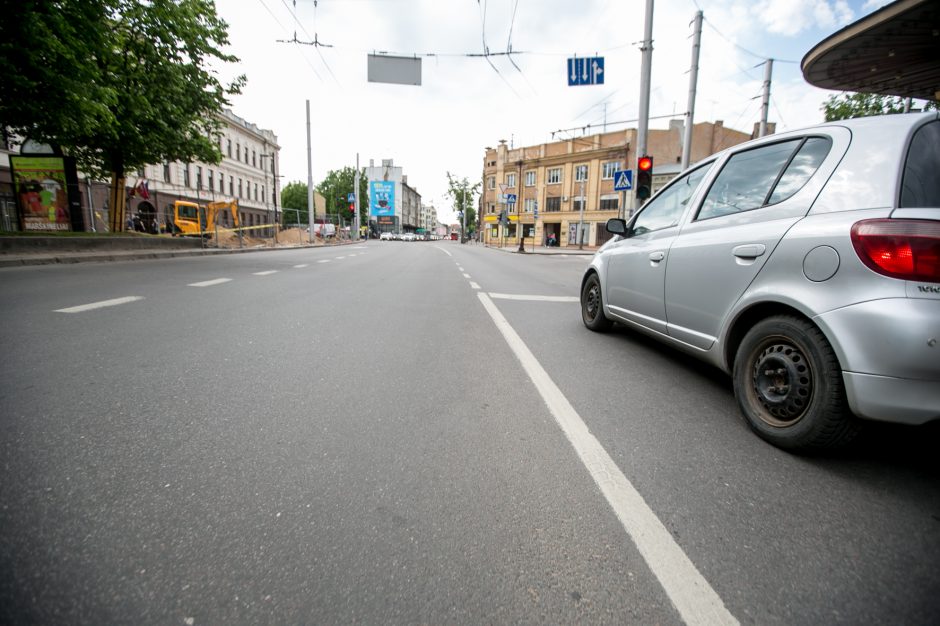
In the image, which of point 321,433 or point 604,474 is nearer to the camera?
point 604,474

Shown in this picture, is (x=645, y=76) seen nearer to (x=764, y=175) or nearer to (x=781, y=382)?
(x=764, y=175)

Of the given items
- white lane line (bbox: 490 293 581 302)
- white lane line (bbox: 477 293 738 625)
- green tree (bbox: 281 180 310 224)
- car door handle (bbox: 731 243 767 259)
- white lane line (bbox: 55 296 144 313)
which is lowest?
white lane line (bbox: 477 293 738 625)

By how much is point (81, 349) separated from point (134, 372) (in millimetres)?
988

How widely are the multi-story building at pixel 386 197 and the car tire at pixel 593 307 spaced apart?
322ft

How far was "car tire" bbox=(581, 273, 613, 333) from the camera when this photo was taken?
16.7 ft

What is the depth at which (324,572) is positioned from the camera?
1409mm

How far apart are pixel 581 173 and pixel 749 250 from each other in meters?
49.2

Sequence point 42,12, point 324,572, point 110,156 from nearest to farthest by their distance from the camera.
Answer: point 324,572, point 42,12, point 110,156

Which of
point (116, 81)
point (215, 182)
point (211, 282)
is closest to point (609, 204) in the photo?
point (215, 182)

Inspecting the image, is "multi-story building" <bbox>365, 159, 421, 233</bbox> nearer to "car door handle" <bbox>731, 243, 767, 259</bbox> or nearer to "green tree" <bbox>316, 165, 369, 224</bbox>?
"green tree" <bbox>316, 165, 369, 224</bbox>

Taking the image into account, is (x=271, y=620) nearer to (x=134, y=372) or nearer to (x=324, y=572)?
(x=324, y=572)

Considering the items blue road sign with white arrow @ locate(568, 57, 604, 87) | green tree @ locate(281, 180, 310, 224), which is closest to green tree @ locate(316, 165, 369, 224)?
green tree @ locate(281, 180, 310, 224)

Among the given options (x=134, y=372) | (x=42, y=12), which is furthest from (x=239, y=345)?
(x=42, y=12)

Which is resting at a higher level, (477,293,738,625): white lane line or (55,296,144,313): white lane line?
(55,296,144,313): white lane line
